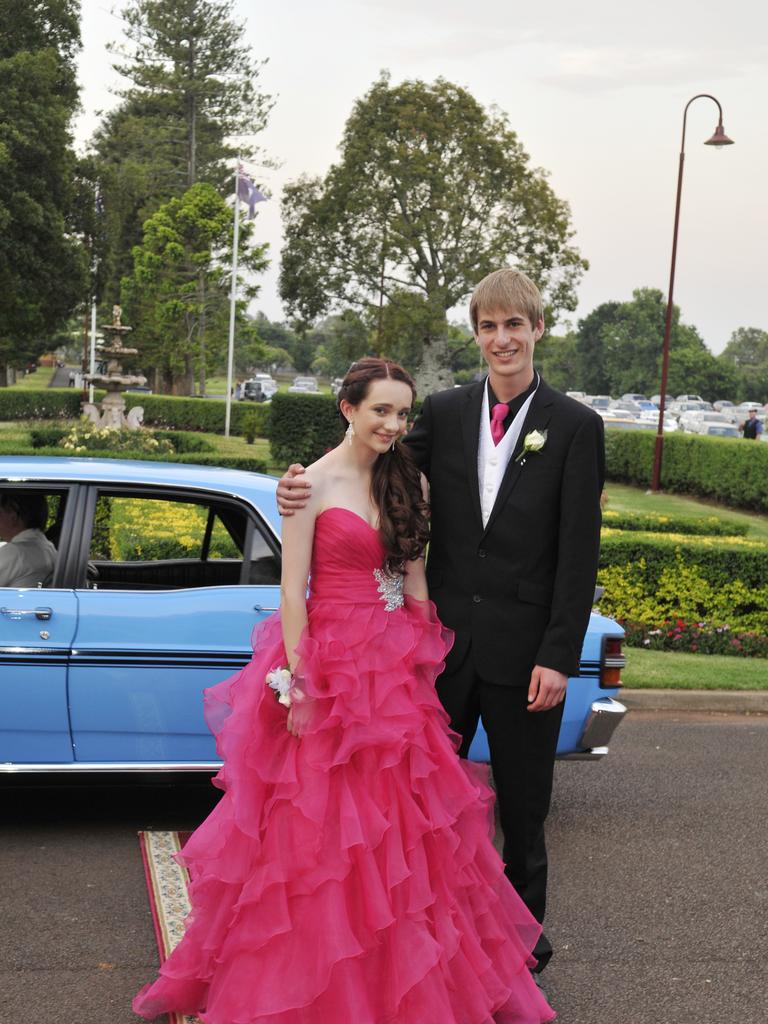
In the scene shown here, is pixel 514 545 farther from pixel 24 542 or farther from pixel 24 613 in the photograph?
pixel 24 542

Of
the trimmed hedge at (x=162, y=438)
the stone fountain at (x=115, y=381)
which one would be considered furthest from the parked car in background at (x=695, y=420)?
the trimmed hedge at (x=162, y=438)

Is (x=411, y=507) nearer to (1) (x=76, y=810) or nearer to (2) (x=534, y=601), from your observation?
(2) (x=534, y=601)

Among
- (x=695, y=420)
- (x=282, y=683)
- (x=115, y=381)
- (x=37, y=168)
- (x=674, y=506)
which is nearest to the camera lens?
(x=282, y=683)

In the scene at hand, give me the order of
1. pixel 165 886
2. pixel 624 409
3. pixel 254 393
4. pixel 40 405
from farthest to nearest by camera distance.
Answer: pixel 624 409
pixel 254 393
pixel 40 405
pixel 165 886

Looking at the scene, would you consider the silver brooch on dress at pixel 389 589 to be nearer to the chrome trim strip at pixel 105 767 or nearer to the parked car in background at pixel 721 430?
the chrome trim strip at pixel 105 767

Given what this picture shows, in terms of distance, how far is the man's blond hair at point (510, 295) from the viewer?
3.66m

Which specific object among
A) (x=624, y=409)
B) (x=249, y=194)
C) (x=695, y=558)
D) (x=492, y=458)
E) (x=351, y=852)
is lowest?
(x=624, y=409)

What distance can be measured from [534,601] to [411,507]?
1.53 ft

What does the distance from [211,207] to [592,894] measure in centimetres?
5126

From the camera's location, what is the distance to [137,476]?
541 centimetres

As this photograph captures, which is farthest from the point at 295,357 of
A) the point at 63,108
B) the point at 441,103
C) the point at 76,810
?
the point at 76,810

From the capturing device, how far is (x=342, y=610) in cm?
369

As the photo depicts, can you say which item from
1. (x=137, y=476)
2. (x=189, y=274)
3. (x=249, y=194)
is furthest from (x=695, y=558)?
(x=189, y=274)

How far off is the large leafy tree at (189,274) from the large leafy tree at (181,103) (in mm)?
4303
